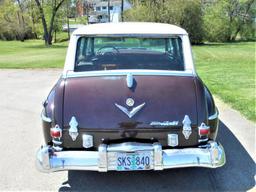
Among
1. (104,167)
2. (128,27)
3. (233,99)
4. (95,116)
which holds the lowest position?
(233,99)

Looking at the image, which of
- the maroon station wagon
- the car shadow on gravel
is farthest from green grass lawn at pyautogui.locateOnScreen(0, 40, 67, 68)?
the maroon station wagon

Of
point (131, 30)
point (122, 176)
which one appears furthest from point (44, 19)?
point (122, 176)

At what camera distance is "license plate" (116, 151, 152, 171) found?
352 centimetres

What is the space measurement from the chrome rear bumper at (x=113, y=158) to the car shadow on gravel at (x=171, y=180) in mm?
447

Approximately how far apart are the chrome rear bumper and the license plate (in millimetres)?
43

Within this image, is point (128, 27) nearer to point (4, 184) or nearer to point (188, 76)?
point (188, 76)

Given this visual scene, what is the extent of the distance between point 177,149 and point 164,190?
50 centimetres

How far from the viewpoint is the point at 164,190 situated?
3.83m

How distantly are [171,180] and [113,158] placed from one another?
89 centimetres

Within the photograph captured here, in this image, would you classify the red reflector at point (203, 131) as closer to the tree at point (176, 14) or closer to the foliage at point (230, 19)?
the tree at point (176, 14)

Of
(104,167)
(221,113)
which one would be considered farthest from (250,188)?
(221,113)

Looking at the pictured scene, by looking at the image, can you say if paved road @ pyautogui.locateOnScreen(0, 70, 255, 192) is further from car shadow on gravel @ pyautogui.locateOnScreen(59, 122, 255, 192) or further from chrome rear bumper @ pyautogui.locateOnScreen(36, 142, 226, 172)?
chrome rear bumper @ pyautogui.locateOnScreen(36, 142, 226, 172)

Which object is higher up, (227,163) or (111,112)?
(111,112)

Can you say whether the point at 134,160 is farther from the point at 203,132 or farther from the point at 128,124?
the point at 203,132
